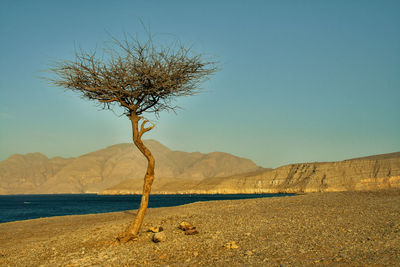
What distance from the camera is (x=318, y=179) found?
12431cm

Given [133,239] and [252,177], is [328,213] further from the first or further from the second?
[252,177]

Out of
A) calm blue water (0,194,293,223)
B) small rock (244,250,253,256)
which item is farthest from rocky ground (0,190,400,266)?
calm blue water (0,194,293,223)

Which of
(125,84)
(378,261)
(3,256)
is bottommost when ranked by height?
(3,256)

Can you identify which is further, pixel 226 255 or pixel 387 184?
pixel 387 184

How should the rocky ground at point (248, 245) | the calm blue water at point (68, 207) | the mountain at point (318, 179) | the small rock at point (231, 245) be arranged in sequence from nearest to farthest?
the rocky ground at point (248, 245) → the small rock at point (231, 245) → the calm blue water at point (68, 207) → the mountain at point (318, 179)

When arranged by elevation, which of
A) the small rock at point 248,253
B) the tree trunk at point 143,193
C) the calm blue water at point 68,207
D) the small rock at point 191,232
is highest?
the tree trunk at point 143,193

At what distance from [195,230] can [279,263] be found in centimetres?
520

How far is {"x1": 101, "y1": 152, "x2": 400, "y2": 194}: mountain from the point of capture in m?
107

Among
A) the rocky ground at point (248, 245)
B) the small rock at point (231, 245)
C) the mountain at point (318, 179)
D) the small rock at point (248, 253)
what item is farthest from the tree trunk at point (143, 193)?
the mountain at point (318, 179)

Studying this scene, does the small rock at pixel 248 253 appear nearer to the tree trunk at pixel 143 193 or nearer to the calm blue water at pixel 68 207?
the tree trunk at pixel 143 193

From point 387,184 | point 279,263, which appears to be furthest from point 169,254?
point 387,184

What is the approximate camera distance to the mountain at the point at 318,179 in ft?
352

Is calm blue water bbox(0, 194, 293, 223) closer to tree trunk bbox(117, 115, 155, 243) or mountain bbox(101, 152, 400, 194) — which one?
mountain bbox(101, 152, 400, 194)

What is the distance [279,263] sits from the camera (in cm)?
884
